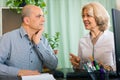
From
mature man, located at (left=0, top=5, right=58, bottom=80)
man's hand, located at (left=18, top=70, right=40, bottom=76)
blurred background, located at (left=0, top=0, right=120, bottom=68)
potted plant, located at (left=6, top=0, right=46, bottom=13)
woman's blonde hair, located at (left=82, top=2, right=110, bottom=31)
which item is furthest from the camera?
blurred background, located at (left=0, top=0, right=120, bottom=68)

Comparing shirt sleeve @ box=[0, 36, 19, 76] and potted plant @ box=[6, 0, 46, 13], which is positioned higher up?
potted plant @ box=[6, 0, 46, 13]

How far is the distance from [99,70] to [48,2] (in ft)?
8.84

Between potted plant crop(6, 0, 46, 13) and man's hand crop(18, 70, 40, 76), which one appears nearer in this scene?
man's hand crop(18, 70, 40, 76)

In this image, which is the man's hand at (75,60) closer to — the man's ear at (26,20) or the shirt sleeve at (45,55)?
the shirt sleeve at (45,55)

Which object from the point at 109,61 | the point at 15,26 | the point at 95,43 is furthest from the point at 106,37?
the point at 15,26

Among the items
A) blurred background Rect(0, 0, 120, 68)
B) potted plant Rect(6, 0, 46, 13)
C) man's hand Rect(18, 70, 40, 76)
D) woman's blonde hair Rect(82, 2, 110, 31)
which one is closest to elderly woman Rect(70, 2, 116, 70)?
woman's blonde hair Rect(82, 2, 110, 31)

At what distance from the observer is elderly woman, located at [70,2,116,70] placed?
1.85 metres

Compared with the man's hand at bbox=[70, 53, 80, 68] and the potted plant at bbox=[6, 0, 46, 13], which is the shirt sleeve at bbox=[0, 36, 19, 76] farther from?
the potted plant at bbox=[6, 0, 46, 13]

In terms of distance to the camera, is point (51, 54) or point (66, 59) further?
point (66, 59)

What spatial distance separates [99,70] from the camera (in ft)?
3.99

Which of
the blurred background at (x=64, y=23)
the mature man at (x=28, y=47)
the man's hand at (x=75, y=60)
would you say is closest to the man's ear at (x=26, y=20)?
the mature man at (x=28, y=47)

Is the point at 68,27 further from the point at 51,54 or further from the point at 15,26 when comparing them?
the point at 51,54

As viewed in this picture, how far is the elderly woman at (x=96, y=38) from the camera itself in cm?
185

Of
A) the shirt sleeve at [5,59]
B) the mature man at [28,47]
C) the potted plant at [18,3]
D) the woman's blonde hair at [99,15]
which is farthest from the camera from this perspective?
the potted plant at [18,3]
